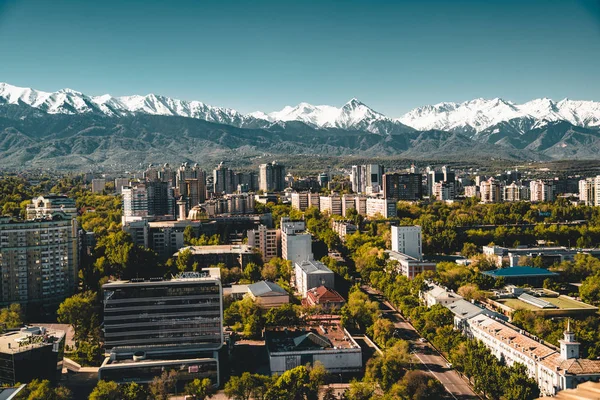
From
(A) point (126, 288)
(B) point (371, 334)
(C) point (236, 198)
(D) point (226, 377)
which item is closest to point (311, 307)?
(B) point (371, 334)

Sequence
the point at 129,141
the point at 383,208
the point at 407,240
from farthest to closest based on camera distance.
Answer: the point at 129,141
the point at 383,208
the point at 407,240

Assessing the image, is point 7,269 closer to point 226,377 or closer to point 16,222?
point 16,222

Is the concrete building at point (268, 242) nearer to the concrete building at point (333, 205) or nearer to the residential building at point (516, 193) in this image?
the concrete building at point (333, 205)

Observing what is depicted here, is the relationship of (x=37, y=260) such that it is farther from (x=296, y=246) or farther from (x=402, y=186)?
(x=402, y=186)

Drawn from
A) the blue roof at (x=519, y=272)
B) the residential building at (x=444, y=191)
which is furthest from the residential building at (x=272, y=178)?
the blue roof at (x=519, y=272)

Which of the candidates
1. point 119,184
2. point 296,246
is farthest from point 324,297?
point 119,184
